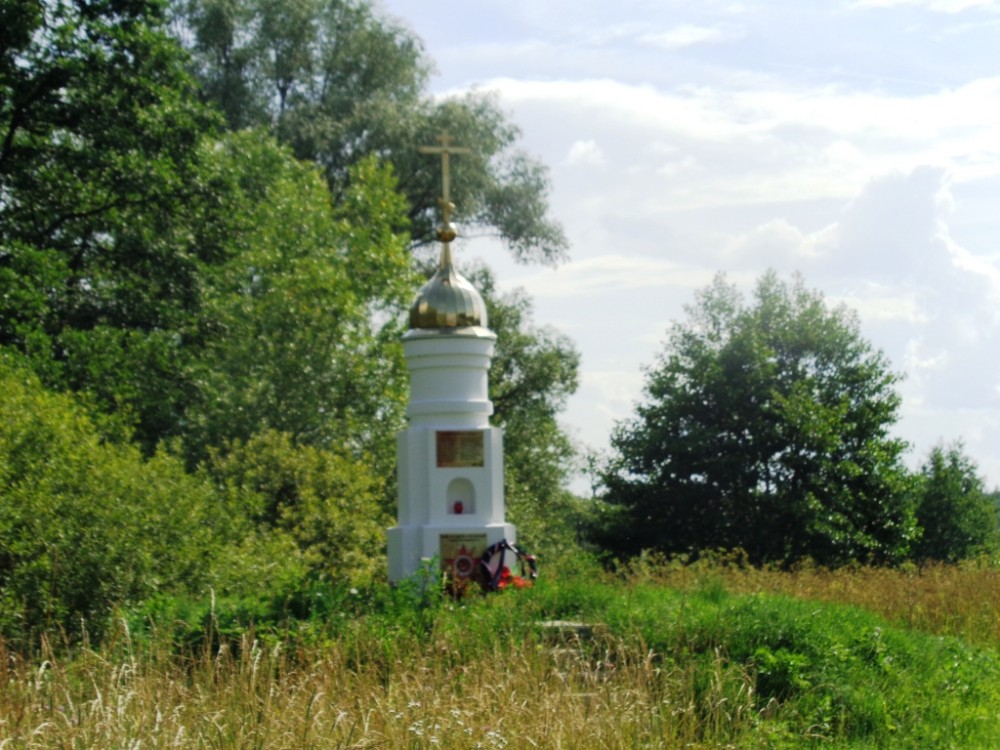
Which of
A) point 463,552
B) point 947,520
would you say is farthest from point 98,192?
point 947,520

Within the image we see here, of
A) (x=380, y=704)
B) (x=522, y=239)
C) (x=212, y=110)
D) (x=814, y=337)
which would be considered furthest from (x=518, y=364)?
(x=380, y=704)

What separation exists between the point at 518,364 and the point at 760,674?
22.9 metres

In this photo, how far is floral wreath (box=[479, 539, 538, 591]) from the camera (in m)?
13.3

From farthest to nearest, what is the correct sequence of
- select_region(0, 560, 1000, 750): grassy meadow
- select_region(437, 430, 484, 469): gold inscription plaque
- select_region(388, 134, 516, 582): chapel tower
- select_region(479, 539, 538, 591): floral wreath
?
select_region(437, 430, 484, 469): gold inscription plaque < select_region(388, 134, 516, 582): chapel tower < select_region(479, 539, 538, 591): floral wreath < select_region(0, 560, 1000, 750): grassy meadow

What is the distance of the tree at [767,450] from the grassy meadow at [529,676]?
1338 centimetres

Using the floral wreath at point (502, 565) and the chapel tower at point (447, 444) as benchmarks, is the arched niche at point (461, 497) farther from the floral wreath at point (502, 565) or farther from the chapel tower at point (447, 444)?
the floral wreath at point (502, 565)

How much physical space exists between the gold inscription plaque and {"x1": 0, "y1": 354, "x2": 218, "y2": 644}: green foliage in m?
2.49

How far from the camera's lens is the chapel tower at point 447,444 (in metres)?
13.9

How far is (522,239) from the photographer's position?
31625 millimetres

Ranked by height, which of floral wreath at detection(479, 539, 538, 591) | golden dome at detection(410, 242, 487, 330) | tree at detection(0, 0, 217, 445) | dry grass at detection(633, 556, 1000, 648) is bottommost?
dry grass at detection(633, 556, 1000, 648)

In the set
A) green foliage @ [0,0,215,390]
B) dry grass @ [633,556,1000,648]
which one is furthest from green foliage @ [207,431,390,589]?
dry grass @ [633,556,1000,648]

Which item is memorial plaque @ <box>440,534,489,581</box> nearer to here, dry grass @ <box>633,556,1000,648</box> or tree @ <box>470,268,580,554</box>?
dry grass @ <box>633,556,1000,648</box>

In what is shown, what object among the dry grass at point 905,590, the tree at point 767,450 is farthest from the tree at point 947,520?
the dry grass at point 905,590

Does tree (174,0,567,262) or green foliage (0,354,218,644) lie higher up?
tree (174,0,567,262)
